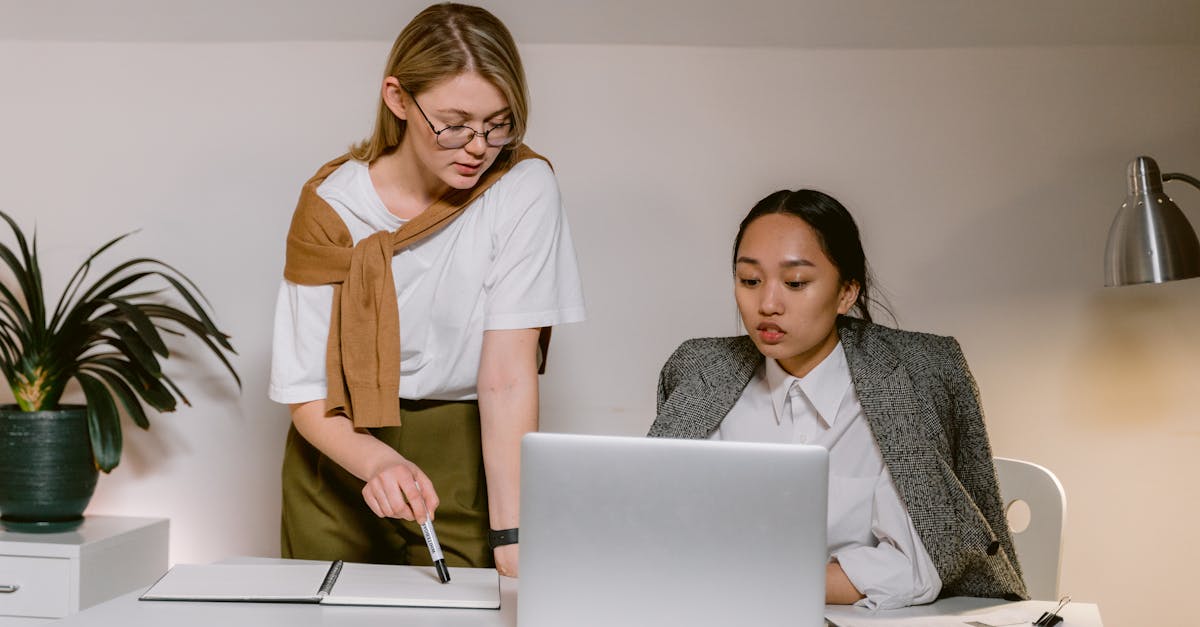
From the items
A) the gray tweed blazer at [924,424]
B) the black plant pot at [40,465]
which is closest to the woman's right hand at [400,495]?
the gray tweed blazer at [924,424]

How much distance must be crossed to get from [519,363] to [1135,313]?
186 centimetres

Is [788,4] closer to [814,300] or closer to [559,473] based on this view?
[814,300]

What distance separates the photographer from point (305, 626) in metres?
1.16

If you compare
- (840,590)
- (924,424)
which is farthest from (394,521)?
(924,424)

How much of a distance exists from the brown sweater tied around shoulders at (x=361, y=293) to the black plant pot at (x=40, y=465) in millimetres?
1220

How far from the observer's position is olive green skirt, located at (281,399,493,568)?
1.75 m

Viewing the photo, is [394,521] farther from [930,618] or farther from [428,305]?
[930,618]

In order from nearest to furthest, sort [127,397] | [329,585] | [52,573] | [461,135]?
[329,585] → [461,135] → [52,573] → [127,397]

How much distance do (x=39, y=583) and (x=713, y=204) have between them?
1873 mm

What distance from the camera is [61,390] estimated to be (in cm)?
261

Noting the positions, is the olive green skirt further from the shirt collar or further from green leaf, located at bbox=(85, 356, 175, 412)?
green leaf, located at bbox=(85, 356, 175, 412)

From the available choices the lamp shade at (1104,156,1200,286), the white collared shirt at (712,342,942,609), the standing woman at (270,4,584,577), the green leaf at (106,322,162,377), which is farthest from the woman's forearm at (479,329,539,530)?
the green leaf at (106,322,162,377)

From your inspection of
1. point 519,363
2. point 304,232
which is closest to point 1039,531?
point 519,363

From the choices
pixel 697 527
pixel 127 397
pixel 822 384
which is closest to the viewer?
pixel 697 527
